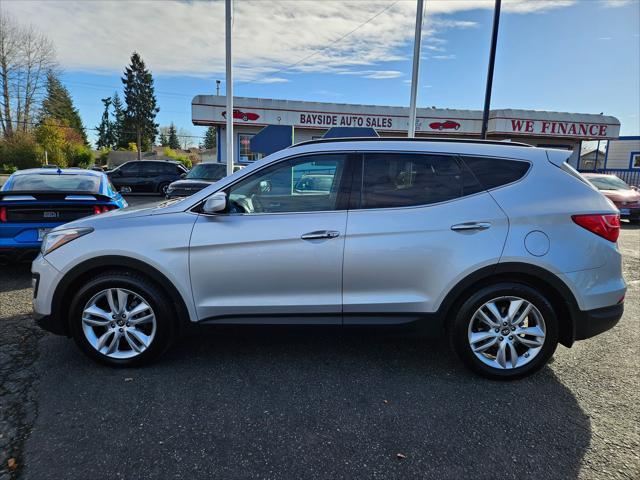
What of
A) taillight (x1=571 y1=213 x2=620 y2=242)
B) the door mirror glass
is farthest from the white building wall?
the door mirror glass

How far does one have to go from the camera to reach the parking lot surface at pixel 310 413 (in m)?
2.37

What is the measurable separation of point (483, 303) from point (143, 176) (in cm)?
1859

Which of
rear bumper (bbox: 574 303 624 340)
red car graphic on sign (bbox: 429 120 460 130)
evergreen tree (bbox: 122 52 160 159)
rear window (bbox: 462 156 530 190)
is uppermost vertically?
evergreen tree (bbox: 122 52 160 159)

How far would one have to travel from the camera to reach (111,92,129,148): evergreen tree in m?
70.0

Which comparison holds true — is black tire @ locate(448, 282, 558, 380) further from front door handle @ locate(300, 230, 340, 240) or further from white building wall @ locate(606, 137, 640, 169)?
white building wall @ locate(606, 137, 640, 169)

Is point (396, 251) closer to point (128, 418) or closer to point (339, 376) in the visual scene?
point (339, 376)

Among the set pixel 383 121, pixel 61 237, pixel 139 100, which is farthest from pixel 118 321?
pixel 139 100

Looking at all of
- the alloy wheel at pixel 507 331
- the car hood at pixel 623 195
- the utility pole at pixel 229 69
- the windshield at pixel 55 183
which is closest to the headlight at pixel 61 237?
the windshield at pixel 55 183

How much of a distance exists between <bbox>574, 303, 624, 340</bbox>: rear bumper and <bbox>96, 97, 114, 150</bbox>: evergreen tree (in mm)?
90582

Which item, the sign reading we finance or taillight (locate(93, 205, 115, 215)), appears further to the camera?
the sign reading we finance

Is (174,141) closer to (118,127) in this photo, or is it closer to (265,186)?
(118,127)

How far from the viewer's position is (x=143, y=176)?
62.6 ft

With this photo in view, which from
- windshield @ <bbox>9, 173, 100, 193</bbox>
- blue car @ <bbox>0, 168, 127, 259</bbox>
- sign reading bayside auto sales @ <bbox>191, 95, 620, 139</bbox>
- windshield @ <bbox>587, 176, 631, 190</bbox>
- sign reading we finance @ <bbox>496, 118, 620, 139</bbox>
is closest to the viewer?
blue car @ <bbox>0, 168, 127, 259</bbox>

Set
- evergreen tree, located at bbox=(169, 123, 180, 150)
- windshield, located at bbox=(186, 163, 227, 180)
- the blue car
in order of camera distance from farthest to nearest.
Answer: evergreen tree, located at bbox=(169, 123, 180, 150)
windshield, located at bbox=(186, 163, 227, 180)
the blue car
